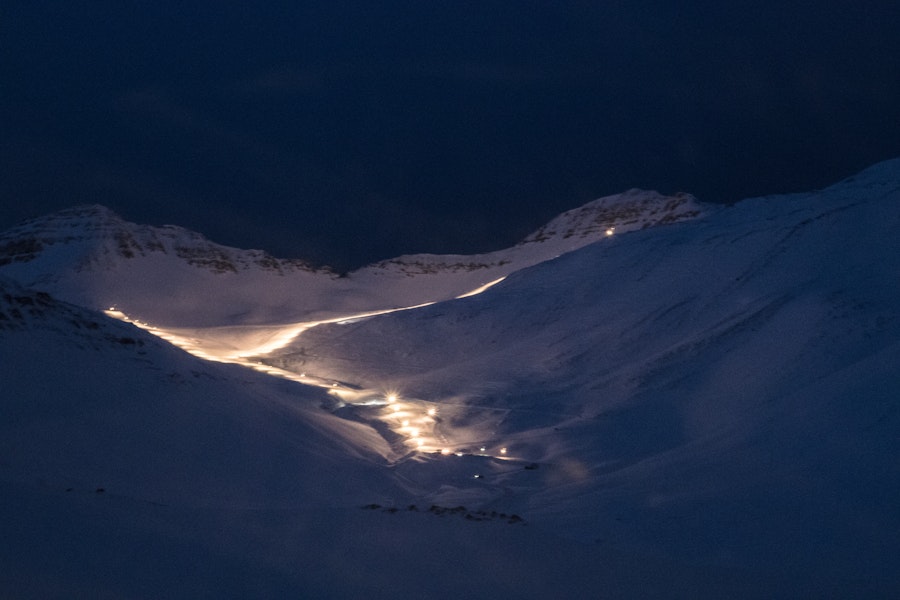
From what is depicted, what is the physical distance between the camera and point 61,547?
342 cm

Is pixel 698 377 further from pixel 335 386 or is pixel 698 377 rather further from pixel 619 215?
pixel 619 215

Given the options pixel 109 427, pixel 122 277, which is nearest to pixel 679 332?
pixel 109 427

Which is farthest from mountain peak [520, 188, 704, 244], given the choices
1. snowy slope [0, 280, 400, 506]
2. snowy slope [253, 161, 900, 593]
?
snowy slope [0, 280, 400, 506]

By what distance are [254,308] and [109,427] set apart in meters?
21.3

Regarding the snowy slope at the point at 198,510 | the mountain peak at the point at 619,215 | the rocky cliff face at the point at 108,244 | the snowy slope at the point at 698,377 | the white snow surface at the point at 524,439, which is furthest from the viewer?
the mountain peak at the point at 619,215

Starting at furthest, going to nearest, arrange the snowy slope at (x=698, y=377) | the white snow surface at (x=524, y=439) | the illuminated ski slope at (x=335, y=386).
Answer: the illuminated ski slope at (x=335, y=386), the snowy slope at (x=698, y=377), the white snow surface at (x=524, y=439)

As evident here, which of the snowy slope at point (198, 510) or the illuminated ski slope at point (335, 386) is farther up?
the illuminated ski slope at point (335, 386)

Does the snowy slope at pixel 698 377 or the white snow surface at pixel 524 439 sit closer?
the white snow surface at pixel 524 439

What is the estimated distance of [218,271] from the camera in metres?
31.1

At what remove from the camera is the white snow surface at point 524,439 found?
12.9ft

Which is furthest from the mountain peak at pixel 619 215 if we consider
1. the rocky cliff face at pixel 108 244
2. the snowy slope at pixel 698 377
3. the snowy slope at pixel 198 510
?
the snowy slope at pixel 198 510

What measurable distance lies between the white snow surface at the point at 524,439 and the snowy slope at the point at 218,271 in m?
10.5

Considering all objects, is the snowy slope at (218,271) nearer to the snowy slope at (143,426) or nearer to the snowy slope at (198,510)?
the snowy slope at (143,426)

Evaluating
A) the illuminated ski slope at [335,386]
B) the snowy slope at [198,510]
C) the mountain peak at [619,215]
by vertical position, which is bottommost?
the snowy slope at [198,510]
